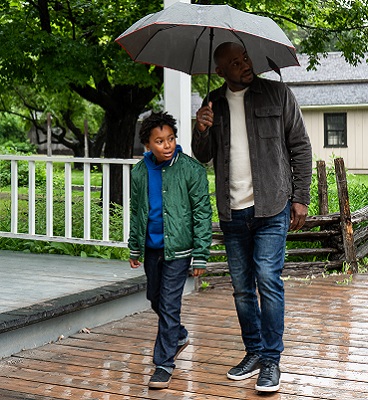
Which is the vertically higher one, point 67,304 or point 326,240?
point 326,240

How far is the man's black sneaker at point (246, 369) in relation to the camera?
14.9 ft

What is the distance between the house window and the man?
24059 millimetres

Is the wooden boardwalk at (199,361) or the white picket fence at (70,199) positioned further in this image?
the white picket fence at (70,199)

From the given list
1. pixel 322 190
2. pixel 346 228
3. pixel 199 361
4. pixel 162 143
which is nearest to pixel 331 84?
pixel 322 190

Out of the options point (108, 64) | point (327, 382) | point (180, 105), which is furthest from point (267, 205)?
point (108, 64)

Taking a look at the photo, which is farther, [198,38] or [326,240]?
[326,240]

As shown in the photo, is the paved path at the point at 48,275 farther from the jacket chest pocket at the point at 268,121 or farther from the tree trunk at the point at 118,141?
the tree trunk at the point at 118,141

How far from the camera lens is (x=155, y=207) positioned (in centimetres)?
438

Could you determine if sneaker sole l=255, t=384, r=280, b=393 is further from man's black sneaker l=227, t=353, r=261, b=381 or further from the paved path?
the paved path

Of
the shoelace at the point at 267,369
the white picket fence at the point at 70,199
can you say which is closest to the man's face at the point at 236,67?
the shoelace at the point at 267,369

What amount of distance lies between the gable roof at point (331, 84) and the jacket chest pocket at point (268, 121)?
77.4 ft

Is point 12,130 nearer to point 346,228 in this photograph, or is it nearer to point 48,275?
point 346,228

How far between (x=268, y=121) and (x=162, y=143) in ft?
1.85

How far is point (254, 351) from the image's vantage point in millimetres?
4574
